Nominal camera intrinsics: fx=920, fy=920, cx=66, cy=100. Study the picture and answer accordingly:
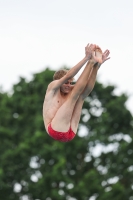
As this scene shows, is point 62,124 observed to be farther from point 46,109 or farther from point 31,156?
point 31,156

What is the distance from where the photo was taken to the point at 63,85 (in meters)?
16.7

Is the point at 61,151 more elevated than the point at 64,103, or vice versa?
the point at 61,151

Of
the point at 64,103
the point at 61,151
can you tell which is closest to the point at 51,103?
the point at 64,103

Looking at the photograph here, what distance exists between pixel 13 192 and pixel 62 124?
31357 mm

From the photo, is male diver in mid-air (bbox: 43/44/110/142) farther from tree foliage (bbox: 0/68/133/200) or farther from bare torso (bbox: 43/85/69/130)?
tree foliage (bbox: 0/68/133/200)

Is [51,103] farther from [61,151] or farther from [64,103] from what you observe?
[61,151]

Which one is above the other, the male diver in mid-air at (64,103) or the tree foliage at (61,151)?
the tree foliage at (61,151)

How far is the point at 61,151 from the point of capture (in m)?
47.9

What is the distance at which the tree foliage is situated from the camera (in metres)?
46.3

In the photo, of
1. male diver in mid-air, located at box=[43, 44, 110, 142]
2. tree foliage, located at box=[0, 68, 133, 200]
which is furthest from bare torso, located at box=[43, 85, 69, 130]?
tree foliage, located at box=[0, 68, 133, 200]

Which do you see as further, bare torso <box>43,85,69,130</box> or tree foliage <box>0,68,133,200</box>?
tree foliage <box>0,68,133,200</box>

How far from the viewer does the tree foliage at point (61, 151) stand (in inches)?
1823

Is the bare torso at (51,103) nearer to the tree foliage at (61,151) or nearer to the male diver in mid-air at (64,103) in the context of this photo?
the male diver in mid-air at (64,103)

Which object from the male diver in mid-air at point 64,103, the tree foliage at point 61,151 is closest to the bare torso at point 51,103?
the male diver in mid-air at point 64,103
